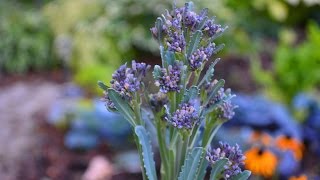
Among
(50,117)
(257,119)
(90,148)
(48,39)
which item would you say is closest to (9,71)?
(48,39)

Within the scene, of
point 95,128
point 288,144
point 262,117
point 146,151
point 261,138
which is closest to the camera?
point 146,151

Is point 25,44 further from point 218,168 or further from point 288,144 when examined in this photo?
point 218,168

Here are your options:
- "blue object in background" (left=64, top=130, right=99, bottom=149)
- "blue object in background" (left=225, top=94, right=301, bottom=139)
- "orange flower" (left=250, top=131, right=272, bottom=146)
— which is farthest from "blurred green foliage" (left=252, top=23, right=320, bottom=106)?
"blue object in background" (left=64, top=130, right=99, bottom=149)

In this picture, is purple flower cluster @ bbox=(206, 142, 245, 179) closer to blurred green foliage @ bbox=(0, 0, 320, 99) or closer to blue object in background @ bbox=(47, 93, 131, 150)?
blue object in background @ bbox=(47, 93, 131, 150)

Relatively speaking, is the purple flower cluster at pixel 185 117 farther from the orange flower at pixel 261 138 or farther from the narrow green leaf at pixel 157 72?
the orange flower at pixel 261 138

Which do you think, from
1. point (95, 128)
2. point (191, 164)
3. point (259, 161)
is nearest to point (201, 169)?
point (191, 164)

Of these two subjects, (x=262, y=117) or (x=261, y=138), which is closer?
(x=261, y=138)

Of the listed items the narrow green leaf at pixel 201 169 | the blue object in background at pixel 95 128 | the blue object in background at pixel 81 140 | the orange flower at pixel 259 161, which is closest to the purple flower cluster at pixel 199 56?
the narrow green leaf at pixel 201 169

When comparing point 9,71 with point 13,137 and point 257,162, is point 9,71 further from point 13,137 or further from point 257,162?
point 257,162
